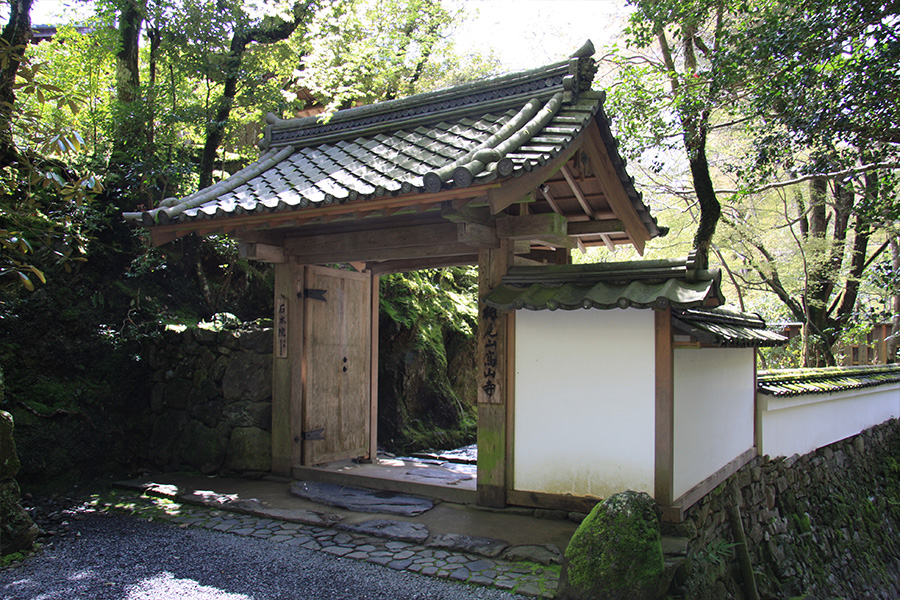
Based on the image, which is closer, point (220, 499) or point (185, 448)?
point (220, 499)

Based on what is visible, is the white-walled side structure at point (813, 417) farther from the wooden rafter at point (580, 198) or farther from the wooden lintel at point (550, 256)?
the wooden lintel at point (550, 256)

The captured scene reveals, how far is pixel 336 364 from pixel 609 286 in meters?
4.13

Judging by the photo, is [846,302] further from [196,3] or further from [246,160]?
[196,3]

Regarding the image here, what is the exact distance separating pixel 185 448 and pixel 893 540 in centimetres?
1321

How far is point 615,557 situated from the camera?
4.38 meters

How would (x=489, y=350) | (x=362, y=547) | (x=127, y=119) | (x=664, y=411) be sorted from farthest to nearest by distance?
(x=127, y=119), (x=489, y=350), (x=664, y=411), (x=362, y=547)

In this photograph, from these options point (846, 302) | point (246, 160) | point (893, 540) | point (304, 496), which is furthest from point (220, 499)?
point (846, 302)

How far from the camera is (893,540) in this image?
12.4m

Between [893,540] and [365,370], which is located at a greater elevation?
[365,370]

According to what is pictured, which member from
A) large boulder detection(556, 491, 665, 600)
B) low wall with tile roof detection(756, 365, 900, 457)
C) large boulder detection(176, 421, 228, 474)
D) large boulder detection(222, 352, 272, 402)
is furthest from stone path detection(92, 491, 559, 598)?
low wall with tile roof detection(756, 365, 900, 457)

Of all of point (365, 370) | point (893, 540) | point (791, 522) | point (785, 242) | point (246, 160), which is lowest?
point (893, 540)

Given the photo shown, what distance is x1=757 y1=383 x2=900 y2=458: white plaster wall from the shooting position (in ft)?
30.3

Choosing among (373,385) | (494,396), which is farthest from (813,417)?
(373,385)

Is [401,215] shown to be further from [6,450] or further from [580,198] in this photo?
[6,450]
